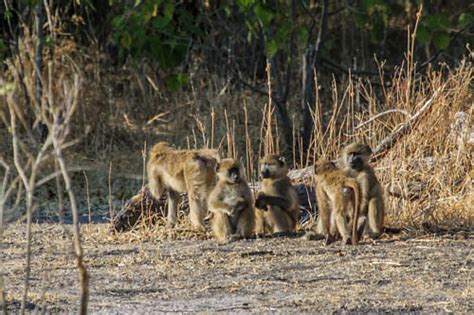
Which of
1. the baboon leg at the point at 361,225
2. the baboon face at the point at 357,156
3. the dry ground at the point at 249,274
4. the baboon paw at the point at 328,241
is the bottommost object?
the dry ground at the point at 249,274

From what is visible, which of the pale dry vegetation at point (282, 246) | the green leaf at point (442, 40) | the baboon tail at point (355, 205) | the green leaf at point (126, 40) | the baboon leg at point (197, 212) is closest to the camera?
the pale dry vegetation at point (282, 246)

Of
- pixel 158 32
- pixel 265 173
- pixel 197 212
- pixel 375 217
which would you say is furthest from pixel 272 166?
pixel 158 32

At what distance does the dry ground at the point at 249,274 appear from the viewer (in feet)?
25.6

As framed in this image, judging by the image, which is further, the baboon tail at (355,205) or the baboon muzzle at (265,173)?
the baboon muzzle at (265,173)

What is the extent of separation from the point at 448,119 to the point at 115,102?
280 inches

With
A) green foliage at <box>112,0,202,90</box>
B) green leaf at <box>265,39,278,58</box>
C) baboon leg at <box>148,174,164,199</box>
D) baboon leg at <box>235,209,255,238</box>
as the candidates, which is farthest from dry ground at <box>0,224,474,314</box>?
green foliage at <box>112,0,202,90</box>

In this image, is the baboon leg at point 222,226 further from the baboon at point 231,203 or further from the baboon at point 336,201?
the baboon at point 336,201

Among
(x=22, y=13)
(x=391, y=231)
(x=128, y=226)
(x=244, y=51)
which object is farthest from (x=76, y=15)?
(x=391, y=231)

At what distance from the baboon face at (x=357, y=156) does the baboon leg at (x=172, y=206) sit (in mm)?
2009

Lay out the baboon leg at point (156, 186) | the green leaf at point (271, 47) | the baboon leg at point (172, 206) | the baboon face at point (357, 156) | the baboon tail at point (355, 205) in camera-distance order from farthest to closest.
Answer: the green leaf at point (271, 47) → the baboon leg at point (156, 186) → the baboon leg at point (172, 206) → the baboon face at point (357, 156) → the baboon tail at point (355, 205)

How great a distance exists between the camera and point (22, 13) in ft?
55.4

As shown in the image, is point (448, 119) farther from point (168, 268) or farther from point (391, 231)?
point (168, 268)

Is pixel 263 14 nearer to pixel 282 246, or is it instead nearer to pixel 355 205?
pixel 282 246

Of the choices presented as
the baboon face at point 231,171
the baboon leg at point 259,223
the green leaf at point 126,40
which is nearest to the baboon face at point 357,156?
the baboon face at point 231,171
